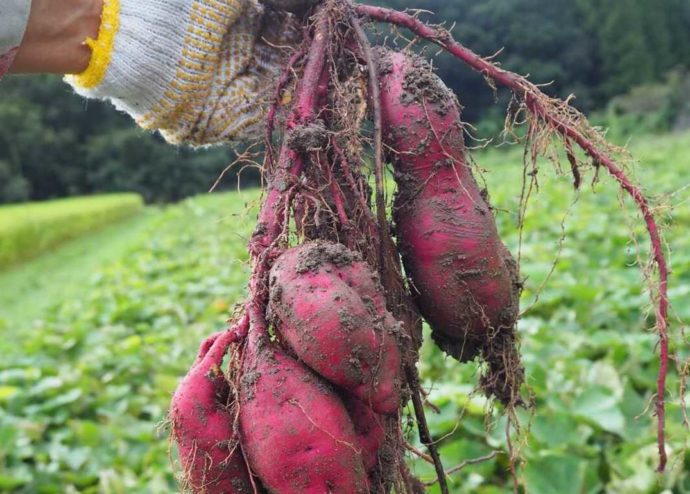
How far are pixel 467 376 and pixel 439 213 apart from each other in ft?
5.34

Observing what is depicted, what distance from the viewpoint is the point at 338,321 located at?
0.83m

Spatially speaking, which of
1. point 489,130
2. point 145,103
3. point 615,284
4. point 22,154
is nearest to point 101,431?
point 145,103

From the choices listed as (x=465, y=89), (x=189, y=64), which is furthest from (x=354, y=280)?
(x=465, y=89)

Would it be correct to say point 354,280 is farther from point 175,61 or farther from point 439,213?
point 175,61

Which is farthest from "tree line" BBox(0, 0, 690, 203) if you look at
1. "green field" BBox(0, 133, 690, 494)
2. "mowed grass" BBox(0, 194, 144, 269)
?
"green field" BBox(0, 133, 690, 494)

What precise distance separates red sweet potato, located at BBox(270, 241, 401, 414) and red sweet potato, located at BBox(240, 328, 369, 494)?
0.03 m

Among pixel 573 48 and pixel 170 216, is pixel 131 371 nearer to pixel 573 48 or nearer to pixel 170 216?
pixel 170 216

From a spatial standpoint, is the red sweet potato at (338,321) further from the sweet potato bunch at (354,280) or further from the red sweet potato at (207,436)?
the red sweet potato at (207,436)

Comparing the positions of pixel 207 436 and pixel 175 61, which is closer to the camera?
pixel 207 436

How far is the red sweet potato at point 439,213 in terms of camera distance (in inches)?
41.5

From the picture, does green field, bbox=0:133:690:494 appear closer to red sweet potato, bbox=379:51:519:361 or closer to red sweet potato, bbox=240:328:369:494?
red sweet potato, bbox=379:51:519:361

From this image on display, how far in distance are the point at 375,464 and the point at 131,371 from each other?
2852 mm

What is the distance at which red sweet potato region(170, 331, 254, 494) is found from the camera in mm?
891

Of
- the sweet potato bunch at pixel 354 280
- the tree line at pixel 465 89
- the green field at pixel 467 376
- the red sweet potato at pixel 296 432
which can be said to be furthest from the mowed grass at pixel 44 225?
the red sweet potato at pixel 296 432
